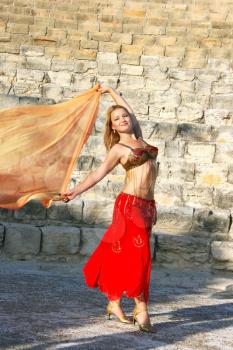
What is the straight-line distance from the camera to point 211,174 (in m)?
9.30

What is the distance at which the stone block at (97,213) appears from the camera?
325 inches

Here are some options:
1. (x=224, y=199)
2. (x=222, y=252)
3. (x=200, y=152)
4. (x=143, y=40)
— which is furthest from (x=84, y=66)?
(x=222, y=252)

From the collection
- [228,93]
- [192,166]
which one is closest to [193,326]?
[192,166]

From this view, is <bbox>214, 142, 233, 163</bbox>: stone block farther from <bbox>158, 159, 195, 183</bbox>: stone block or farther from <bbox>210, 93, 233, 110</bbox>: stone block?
<bbox>210, 93, 233, 110</bbox>: stone block

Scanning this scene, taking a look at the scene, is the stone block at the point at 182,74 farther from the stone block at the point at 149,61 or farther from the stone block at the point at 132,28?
the stone block at the point at 132,28

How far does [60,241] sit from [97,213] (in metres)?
0.63

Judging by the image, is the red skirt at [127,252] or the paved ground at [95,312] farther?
the red skirt at [127,252]

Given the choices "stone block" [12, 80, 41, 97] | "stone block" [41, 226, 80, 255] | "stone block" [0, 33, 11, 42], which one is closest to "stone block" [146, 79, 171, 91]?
"stone block" [12, 80, 41, 97]

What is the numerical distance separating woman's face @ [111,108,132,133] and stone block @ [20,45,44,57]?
28.2 ft

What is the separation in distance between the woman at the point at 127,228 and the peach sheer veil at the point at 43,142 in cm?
40

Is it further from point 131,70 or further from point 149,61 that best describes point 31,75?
point 149,61

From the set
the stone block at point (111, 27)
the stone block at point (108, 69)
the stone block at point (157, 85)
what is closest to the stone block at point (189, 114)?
the stone block at point (157, 85)

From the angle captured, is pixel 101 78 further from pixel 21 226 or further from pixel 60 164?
pixel 60 164

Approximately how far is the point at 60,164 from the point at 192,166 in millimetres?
3870
